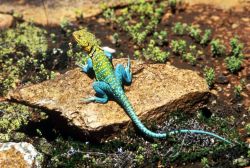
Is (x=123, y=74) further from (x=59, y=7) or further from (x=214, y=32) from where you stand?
(x=59, y=7)

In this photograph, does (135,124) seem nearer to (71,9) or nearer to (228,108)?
(228,108)

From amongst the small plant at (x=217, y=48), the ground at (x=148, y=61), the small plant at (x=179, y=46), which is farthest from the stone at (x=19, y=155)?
the small plant at (x=217, y=48)

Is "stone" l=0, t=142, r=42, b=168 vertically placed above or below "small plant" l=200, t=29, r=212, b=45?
below

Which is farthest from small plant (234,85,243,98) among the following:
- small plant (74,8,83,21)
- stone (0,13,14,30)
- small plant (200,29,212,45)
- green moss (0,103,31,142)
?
stone (0,13,14,30)

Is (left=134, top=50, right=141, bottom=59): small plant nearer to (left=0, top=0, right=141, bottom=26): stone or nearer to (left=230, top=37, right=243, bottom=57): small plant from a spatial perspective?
(left=230, top=37, right=243, bottom=57): small plant

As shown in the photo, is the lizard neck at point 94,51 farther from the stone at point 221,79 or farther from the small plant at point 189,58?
the stone at point 221,79

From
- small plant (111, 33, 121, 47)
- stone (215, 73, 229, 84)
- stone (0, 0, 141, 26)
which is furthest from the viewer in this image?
stone (0, 0, 141, 26)

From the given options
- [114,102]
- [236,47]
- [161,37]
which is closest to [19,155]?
[114,102]

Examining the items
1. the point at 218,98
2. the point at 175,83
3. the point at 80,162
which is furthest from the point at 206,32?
the point at 80,162
